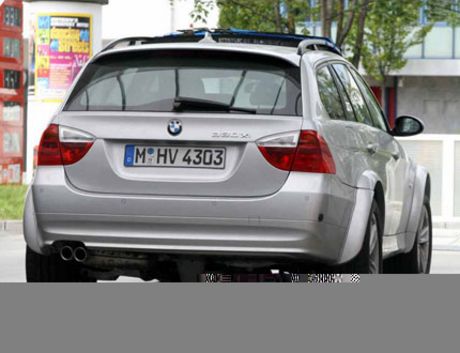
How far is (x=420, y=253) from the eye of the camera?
1125cm

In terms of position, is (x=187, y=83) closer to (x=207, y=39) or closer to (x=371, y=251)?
(x=207, y=39)

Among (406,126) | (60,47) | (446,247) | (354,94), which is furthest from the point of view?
(60,47)

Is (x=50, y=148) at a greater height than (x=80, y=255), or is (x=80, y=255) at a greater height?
(x=50, y=148)

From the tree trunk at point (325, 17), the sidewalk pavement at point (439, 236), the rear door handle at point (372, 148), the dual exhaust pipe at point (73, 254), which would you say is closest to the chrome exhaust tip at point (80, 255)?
the dual exhaust pipe at point (73, 254)

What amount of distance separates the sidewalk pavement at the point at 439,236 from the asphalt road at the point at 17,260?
158 millimetres

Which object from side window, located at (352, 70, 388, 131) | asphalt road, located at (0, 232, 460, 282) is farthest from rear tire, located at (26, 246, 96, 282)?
asphalt road, located at (0, 232, 460, 282)

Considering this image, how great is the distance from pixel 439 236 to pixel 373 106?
9.73m

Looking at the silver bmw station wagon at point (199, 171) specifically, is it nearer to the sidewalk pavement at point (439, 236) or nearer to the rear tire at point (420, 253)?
the rear tire at point (420, 253)

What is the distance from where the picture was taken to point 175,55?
8.63m

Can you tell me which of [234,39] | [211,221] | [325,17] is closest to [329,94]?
[234,39]

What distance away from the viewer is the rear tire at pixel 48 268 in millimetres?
8844

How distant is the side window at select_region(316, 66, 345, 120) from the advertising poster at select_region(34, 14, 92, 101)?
1738 centimetres

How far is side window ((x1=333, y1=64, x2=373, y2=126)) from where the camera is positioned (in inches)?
379

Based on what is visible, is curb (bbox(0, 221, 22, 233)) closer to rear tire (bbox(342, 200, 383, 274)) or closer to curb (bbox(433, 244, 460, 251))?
curb (bbox(433, 244, 460, 251))
